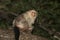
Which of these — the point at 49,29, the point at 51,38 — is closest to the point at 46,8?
the point at 49,29

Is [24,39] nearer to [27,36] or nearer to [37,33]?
[27,36]

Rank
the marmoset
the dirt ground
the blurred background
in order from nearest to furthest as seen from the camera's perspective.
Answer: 1. the marmoset
2. the dirt ground
3. the blurred background

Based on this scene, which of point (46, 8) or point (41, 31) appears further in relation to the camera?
point (46, 8)

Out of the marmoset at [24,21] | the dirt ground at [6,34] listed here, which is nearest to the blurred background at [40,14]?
the dirt ground at [6,34]

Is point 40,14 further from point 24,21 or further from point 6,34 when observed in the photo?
point 24,21

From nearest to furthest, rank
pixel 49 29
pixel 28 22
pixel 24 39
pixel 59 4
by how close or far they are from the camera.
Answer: pixel 28 22, pixel 24 39, pixel 49 29, pixel 59 4

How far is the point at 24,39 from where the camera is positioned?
6250 mm

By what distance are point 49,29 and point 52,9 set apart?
44.6 inches

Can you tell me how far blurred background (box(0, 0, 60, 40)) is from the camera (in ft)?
22.7

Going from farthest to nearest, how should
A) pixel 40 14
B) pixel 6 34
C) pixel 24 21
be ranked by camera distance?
pixel 40 14 < pixel 6 34 < pixel 24 21

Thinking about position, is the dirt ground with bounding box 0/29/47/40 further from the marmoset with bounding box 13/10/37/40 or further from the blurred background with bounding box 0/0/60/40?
the marmoset with bounding box 13/10/37/40

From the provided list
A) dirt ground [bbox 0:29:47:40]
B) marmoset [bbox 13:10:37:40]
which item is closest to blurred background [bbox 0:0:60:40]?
dirt ground [bbox 0:29:47:40]

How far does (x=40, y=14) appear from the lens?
7.73m

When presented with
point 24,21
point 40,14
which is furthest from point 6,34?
point 40,14
